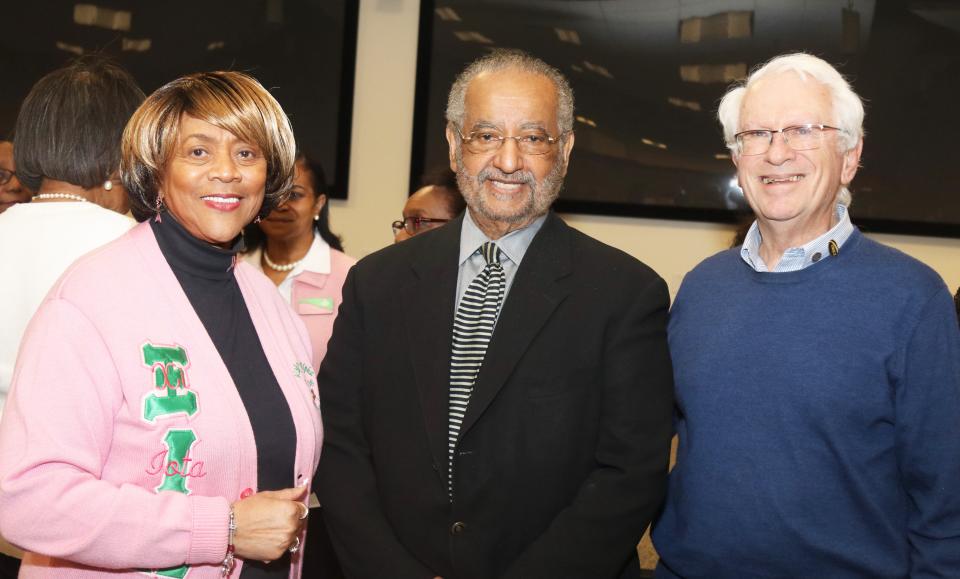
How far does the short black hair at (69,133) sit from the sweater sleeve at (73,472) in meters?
0.68

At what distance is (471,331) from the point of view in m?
2.15

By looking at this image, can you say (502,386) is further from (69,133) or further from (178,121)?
(69,133)

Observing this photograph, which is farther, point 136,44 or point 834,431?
point 136,44

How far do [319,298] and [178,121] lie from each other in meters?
1.53

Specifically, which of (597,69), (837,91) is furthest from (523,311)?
(597,69)

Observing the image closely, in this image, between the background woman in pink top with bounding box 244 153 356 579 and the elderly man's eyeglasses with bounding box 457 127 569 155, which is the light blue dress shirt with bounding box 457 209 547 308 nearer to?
the elderly man's eyeglasses with bounding box 457 127 569 155

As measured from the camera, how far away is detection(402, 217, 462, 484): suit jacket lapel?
2.07 m

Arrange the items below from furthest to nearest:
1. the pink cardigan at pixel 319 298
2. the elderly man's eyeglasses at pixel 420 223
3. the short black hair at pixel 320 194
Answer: the short black hair at pixel 320 194, the elderly man's eyeglasses at pixel 420 223, the pink cardigan at pixel 319 298

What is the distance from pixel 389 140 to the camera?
5.00m

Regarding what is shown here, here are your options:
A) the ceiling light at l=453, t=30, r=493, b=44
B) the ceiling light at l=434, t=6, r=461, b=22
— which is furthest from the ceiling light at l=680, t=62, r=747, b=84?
the ceiling light at l=434, t=6, r=461, b=22

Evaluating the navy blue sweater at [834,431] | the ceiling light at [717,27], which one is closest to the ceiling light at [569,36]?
the ceiling light at [717,27]

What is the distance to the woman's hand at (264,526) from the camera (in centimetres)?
181

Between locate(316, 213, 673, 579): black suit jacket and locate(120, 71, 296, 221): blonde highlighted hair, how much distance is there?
21.4 inches

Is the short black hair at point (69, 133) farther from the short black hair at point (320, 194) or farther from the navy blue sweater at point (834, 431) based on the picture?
the navy blue sweater at point (834, 431)
